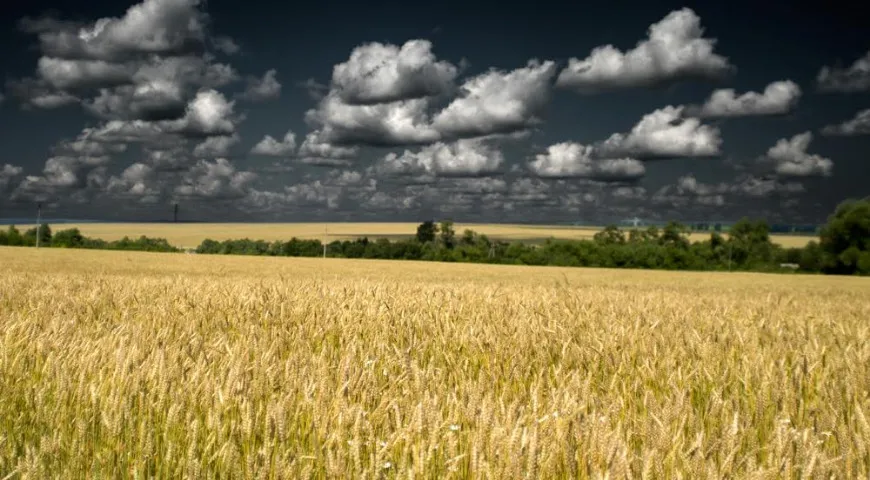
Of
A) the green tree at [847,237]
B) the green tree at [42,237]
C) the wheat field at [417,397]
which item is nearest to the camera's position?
the wheat field at [417,397]

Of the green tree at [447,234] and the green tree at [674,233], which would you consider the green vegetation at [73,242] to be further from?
the green tree at [674,233]

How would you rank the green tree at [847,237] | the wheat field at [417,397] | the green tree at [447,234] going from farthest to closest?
the green tree at [447,234], the green tree at [847,237], the wheat field at [417,397]

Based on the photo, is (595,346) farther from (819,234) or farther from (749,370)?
(819,234)

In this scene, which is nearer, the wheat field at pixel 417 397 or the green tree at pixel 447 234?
the wheat field at pixel 417 397

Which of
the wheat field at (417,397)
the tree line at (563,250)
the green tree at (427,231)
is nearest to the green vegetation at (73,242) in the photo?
the tree line at (563,250)

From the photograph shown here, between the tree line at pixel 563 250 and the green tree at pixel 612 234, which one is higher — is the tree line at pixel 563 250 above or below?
below

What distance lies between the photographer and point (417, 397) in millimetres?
2900

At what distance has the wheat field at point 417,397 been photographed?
1936 mm

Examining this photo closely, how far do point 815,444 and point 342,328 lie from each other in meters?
4.07

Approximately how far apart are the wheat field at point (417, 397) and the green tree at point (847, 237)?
86639mm

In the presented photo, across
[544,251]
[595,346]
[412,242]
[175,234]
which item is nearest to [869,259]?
[544,251]

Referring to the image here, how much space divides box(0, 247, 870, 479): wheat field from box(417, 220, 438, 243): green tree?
9139 cm

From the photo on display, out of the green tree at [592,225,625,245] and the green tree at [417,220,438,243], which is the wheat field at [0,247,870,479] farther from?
the green tree at [592,225,625,245]

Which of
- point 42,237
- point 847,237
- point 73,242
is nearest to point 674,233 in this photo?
point 847,237
